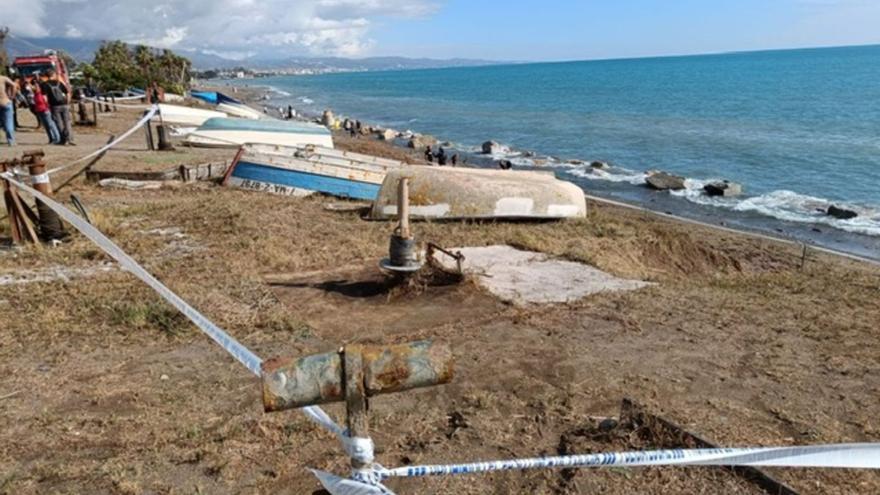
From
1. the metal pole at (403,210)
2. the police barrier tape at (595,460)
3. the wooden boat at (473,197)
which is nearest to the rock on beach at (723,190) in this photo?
the wooden boat at (473,197)

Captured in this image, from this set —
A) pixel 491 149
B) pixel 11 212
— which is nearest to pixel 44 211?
pixel 11 212

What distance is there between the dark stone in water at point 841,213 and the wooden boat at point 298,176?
570 inches

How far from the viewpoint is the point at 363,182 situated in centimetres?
1326

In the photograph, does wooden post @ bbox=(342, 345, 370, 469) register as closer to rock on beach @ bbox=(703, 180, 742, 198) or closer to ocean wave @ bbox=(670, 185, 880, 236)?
ocean wave @ bbox=(670, 185, 880, 236)

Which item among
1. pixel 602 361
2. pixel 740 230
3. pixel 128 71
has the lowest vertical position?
pixel 740 230

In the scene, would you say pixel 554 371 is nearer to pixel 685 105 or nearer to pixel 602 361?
pixel 602 361

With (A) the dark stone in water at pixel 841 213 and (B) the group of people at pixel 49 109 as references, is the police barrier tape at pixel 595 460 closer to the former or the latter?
(B) the group of people at pixel 49 109

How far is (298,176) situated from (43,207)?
554 cm

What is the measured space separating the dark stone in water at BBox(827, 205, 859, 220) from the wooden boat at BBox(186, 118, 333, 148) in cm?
1585

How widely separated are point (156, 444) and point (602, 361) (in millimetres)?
3596

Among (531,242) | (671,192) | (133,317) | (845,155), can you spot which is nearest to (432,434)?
(133,317)

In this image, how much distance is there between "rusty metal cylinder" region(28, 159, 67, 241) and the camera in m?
7.78

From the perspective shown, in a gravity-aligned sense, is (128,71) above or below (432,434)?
above

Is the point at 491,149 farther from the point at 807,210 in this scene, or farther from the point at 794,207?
the point at 807,210
